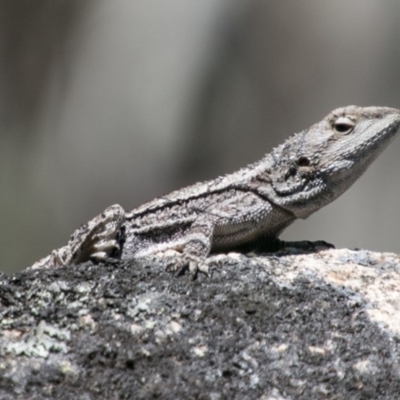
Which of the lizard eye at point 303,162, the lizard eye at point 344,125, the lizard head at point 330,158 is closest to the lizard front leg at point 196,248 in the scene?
the lizard head at point 330,158

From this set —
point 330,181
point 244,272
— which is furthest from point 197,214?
point 244,272

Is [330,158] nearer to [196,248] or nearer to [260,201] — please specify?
[260,201]

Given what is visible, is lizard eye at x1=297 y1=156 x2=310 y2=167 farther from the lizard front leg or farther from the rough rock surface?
the rough rock surface

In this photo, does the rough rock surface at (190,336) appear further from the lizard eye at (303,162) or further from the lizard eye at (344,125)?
the lizard eye at (344,125)

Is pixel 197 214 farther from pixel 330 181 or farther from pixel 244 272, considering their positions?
pixel 244 272

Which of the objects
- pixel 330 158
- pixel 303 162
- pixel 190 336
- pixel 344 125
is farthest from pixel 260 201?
pixel 190 336

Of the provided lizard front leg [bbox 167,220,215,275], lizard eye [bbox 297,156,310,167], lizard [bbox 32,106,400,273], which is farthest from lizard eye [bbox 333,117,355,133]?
lizard front leg [bbox 167,220,215,275]
